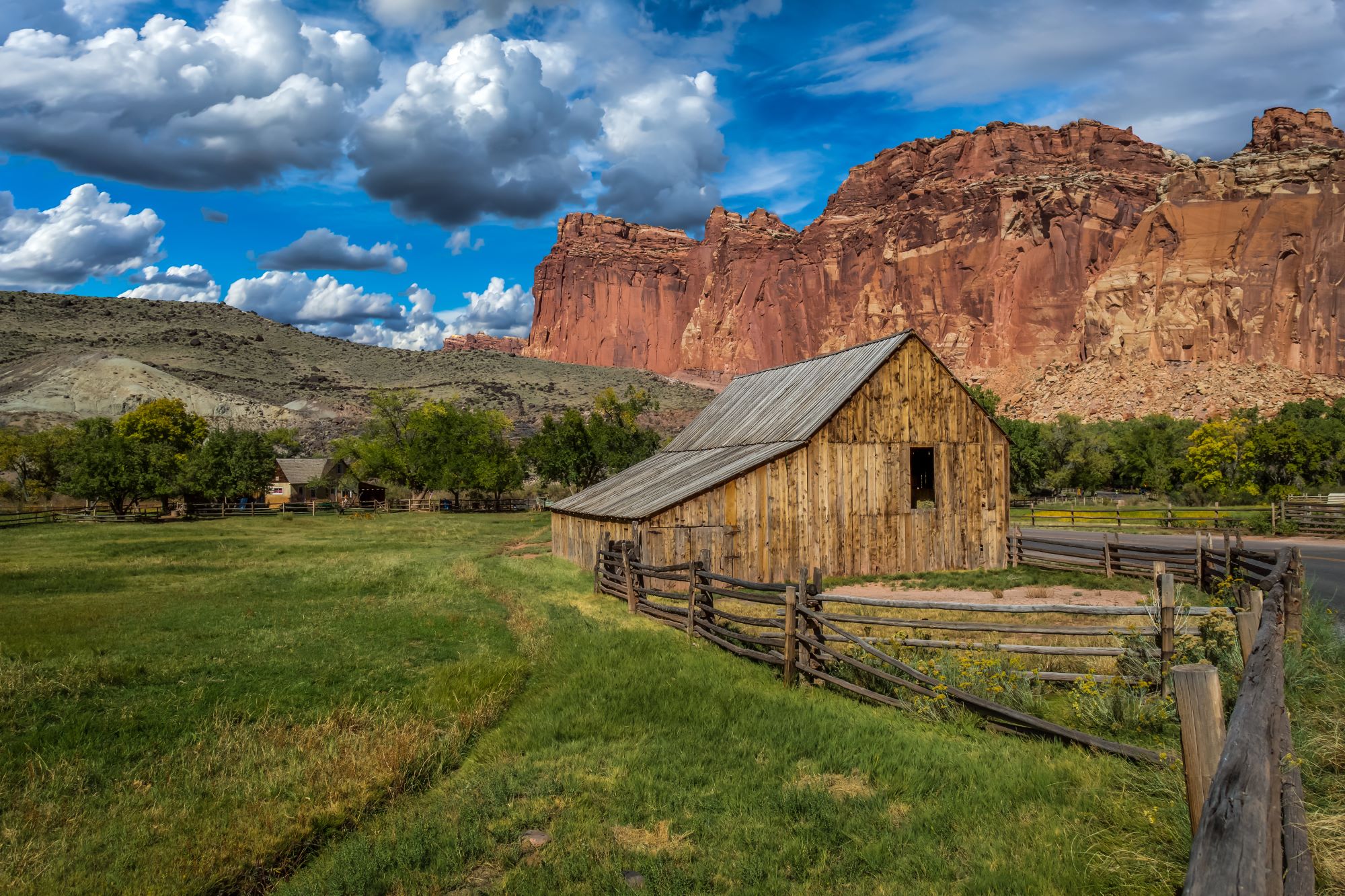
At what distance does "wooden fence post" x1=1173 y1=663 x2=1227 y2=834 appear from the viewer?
3.45m

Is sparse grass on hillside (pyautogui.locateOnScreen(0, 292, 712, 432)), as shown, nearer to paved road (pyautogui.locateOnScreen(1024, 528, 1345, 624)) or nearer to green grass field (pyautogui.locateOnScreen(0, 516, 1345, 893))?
paved road (pyautogui.locateOnScreen(1024, 528, 1345, 624))

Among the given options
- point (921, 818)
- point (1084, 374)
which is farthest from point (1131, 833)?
point (1084, 374)

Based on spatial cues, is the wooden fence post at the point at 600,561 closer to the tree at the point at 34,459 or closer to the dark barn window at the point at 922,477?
the dark barn window at the point at 922,477

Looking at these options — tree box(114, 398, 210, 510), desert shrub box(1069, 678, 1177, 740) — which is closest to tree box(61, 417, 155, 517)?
tree box(114, 398, 210, 510)

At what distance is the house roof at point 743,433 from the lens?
20.8 m

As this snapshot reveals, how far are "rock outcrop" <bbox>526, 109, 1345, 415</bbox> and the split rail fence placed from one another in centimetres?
9561

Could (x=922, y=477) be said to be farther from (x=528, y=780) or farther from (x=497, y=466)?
(x=497, y=466)

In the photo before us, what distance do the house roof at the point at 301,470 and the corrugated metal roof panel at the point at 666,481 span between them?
5460 cm

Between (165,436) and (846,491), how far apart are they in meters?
67.4

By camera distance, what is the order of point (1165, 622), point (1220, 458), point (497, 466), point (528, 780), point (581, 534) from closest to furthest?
point (528, 780)
point (1165, 622)
point (581, 534)
point (1220, 458)
point (497, 466)

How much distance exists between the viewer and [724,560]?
19594 millimetres

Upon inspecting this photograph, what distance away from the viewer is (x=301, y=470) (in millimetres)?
73938

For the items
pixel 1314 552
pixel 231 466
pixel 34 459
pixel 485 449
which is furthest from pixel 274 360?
pixel 1314 552

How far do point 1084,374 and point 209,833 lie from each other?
390 feet
